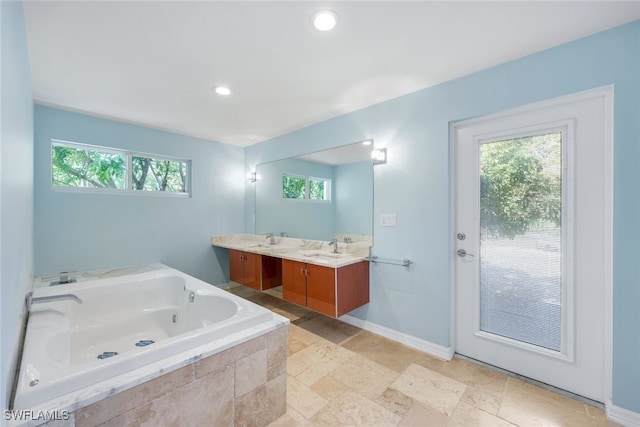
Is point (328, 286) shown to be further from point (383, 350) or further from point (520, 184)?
point (520, 184)

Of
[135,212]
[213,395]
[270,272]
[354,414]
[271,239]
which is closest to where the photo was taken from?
[213,395]

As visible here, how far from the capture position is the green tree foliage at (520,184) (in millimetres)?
1802

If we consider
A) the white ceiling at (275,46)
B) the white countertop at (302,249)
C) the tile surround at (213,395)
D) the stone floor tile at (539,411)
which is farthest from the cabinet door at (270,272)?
the stone floor tile at (539,411)

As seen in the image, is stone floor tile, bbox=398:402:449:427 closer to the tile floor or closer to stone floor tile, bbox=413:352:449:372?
the tile floor

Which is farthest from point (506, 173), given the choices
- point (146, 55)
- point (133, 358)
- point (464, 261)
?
point (146, 55)

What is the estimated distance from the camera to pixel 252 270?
3.30 m

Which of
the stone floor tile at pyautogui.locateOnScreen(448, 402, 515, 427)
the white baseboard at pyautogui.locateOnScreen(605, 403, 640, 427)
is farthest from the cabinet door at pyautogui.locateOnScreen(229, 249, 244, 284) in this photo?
the white baseboard at pyautogui.locateOnScreen(605, 403, 640, 427)

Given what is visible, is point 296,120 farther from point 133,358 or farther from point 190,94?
point 133,358

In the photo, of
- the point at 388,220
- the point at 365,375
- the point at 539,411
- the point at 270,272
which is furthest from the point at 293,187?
the point at 539,411

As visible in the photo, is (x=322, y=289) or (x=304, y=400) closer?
(x=304, y=400)

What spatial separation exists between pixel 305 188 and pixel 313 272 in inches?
47.2

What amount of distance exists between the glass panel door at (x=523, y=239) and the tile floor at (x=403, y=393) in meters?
0.36

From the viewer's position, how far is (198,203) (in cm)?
369

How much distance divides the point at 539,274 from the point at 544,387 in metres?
0.76
